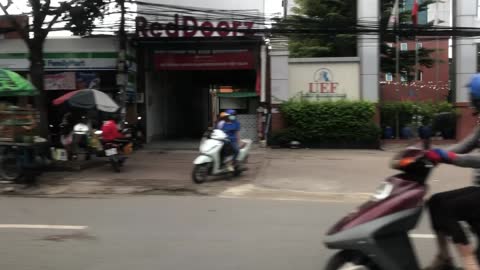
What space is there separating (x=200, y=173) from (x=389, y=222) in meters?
7.51

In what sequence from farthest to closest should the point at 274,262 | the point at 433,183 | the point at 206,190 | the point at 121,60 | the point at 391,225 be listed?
the point at 121,60
the point at 433,183
the point at 206,190
the point at 274,262
the point at 391,225

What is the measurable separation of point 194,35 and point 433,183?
9.61 m

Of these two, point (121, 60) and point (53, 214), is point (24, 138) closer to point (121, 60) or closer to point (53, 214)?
point (53, 214)

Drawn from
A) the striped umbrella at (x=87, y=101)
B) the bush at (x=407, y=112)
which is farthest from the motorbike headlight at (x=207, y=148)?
the bush at (x=407, y=112)

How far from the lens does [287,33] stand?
56.7 feet

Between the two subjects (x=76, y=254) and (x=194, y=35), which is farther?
(x=194, y=35)

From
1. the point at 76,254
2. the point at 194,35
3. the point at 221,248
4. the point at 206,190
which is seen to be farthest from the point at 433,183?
the point at 194,35

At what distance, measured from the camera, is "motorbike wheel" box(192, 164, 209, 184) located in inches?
428

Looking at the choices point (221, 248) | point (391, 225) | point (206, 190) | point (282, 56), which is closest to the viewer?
point (391, 225)

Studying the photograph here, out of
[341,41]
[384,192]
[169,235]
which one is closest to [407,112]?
[341,41]

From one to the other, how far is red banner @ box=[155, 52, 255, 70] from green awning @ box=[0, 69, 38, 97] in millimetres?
7848

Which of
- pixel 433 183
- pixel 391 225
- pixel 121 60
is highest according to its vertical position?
pixel 121 60

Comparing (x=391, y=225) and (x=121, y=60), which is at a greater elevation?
(x=121, y=60)

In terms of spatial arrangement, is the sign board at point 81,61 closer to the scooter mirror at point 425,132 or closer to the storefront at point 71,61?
the storefront at point 71,61
